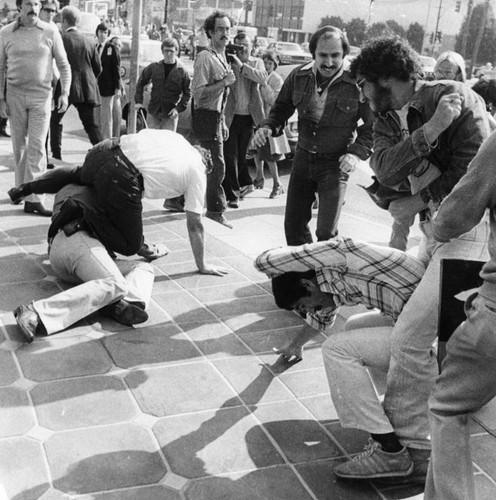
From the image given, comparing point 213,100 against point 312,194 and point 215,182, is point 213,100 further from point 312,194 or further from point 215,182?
point 312,194

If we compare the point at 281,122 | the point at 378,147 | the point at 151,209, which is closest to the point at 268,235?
the point at 151,209

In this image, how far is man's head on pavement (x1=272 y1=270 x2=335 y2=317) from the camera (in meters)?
3.18

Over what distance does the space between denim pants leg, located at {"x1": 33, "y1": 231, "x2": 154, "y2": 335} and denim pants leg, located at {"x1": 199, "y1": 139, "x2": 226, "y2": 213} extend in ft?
7.09

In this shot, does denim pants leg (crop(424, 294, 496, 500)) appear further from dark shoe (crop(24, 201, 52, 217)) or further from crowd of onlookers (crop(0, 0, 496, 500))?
dark shoe (crop(24, 201, 52, 217))

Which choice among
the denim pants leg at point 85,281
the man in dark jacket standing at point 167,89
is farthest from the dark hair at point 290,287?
the man in dark jacket standing at point 167,89

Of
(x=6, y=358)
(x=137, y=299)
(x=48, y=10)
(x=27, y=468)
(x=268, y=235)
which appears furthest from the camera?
(x=48, y=10)

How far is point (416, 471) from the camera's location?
2.92m

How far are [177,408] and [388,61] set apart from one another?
69.8 inches

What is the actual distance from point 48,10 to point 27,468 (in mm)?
6245

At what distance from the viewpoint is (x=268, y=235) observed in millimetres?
6703

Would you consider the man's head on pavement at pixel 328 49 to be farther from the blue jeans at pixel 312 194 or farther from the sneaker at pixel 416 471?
the sneaker at pixel 416 471

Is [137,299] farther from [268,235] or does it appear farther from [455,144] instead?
[268,235]

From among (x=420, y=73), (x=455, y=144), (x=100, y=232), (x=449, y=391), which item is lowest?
(x=100, y=232)

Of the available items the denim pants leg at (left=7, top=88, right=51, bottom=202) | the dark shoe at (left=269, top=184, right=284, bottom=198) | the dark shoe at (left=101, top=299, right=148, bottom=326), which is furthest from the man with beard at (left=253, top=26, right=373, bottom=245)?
the dark shoe at (left=269, top=184, right=284, bottom=198)
